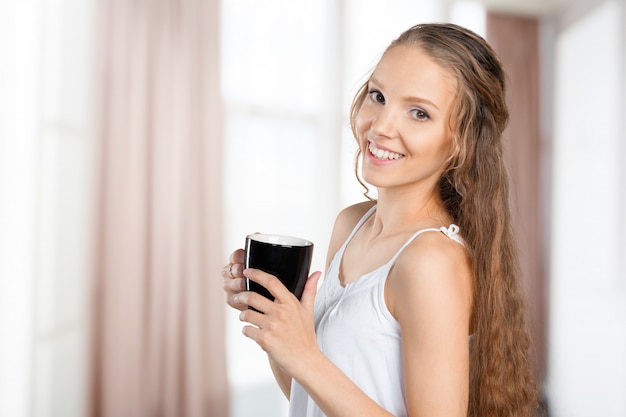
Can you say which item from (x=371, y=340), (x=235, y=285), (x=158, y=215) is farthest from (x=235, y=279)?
(x=158, y=215)

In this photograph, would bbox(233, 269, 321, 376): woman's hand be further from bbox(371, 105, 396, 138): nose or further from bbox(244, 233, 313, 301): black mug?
bbox(371, 105, 396, 138): nose

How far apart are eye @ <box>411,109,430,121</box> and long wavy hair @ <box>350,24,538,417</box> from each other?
4 cm

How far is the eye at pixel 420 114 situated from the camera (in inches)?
40.2

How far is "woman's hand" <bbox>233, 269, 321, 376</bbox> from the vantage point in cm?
87

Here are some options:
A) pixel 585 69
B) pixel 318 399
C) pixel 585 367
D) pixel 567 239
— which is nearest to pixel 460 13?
pixel 585 69

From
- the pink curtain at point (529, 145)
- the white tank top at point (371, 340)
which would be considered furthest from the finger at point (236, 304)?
the pink curtain at point (529, 145)

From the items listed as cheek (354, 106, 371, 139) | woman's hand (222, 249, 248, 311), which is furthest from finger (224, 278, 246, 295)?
cheek (354, 106, 371, 139)

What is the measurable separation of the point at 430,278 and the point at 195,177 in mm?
2387

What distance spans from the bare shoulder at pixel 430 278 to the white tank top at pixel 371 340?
0.02 m

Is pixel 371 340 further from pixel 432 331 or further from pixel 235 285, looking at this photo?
pixel 235 285

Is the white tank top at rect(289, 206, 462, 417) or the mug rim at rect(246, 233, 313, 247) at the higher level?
the mug rim at rect(246, 233, 313, 247)

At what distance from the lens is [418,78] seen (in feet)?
3.30

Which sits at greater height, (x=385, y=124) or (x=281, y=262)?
(x=385, y=124)

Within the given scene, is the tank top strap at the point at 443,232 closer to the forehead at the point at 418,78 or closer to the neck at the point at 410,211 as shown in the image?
the neck at the point at 410,211
